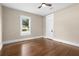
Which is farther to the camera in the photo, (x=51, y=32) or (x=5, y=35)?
(x=51, y=32)

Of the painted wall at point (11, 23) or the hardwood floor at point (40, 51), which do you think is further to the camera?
the painted wall at point (11, 23)

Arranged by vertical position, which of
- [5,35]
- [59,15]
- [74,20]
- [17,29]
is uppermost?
[59,15]

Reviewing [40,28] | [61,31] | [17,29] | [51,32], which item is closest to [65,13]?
[61,31]

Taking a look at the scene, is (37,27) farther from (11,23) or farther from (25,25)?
(11,23)

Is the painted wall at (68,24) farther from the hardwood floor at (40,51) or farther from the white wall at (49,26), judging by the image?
the hardwood floor at (40,51)

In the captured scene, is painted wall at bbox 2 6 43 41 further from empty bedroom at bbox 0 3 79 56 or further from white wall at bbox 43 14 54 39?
white wall at bbox 43 14 54 39

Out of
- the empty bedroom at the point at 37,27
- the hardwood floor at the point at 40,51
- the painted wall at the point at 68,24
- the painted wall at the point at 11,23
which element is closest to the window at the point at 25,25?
the empty bedroom at the point at 37,27

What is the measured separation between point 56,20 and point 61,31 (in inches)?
33.2

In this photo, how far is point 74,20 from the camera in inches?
139

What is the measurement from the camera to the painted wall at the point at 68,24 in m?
3.46

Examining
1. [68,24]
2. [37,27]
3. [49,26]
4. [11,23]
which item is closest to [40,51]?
[68,24]

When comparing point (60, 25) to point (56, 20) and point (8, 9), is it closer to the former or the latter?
point (56, 20)

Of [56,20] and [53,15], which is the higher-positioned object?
[53,15]

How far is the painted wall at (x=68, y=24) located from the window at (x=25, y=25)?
193 centimetres
